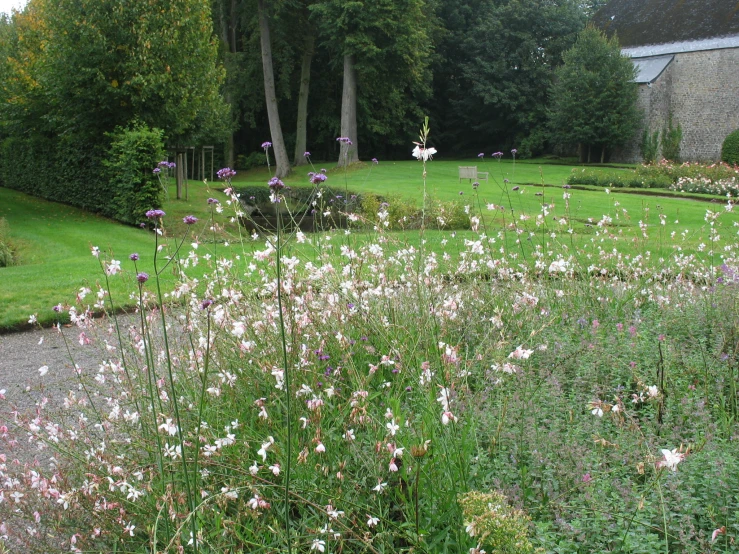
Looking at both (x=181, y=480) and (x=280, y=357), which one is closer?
(x=181, y=480)

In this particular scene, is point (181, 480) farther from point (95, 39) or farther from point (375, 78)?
point (375, 78)

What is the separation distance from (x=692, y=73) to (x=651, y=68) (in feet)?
7.05

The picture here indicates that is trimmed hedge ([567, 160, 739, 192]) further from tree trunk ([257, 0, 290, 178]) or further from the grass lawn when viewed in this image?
tree trunk ([257, 0, 290, 178])

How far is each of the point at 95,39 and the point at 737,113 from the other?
1257 inches

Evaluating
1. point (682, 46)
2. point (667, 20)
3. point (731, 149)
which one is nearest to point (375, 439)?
point (731, 149)

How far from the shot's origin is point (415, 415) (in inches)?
131

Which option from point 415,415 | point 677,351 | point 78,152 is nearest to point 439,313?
point 415,415

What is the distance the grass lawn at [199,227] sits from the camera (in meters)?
7.79

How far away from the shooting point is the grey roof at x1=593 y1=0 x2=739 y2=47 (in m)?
35.4

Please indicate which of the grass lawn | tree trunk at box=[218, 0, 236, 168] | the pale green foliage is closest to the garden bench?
the grass lawn

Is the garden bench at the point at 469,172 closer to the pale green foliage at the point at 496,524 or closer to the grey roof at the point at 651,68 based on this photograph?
the grey roof at the point at 651,68

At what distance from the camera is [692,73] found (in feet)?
118

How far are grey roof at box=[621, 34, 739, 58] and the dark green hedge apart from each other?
1206 inches

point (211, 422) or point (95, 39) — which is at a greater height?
point (95, 39)
